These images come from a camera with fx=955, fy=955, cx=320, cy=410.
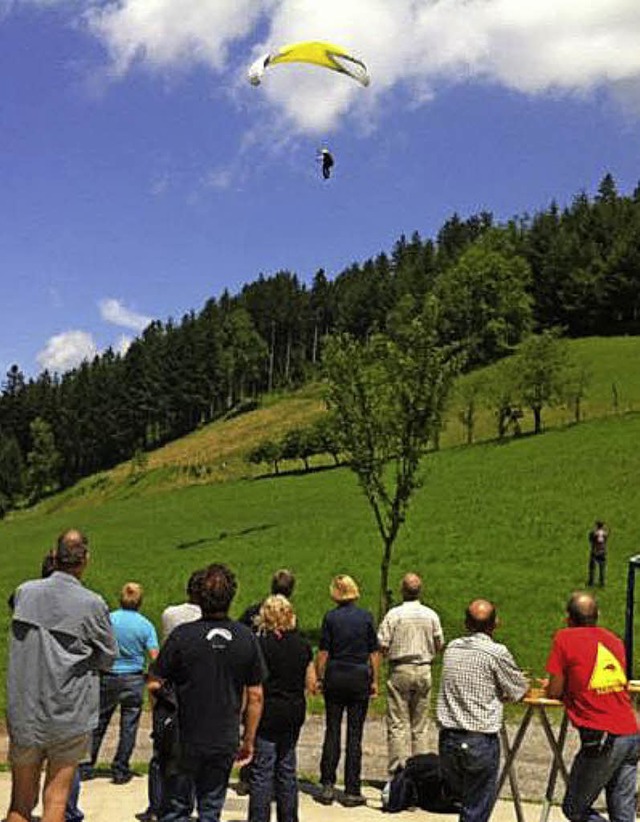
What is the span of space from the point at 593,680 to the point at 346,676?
3.07 metres

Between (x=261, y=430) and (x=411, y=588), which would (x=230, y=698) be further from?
(x=261, y=430)

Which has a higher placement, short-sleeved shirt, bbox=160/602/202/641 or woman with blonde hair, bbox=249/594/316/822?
short-sleeved shirt, bbox=160/602/202/641

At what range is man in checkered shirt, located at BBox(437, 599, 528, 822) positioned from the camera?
6965 millimetres

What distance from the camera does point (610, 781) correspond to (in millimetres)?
6969

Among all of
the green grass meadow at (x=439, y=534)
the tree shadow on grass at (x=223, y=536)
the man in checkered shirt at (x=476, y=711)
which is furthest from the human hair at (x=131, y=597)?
the tree shadow on grass at (x=223, y=536)

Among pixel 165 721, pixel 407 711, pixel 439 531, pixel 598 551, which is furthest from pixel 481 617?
pixel 439 531

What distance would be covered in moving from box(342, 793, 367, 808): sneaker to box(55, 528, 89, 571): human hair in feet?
13.8

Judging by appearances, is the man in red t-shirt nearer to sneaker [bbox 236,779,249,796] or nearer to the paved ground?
the paved ground

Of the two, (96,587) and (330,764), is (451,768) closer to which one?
(330,764)

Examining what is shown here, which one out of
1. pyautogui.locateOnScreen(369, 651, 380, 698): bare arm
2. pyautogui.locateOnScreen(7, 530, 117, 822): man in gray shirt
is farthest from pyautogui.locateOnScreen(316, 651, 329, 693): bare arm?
pyautogui.locateOnScreen(7, 530, 117, 822): man in gray shirt

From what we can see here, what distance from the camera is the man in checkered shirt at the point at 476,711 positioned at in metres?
6.96

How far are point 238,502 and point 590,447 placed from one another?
2036cm

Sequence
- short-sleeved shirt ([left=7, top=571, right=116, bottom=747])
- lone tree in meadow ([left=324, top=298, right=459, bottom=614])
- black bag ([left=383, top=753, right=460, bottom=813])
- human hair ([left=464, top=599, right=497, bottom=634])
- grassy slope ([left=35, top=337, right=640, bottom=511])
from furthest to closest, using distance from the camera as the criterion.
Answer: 1. grassy slope ([left=35, top=337, right=640, bottom=511])
2. lone tree in meadow ([left=324, top=298, right=459, bottom=614])
3. black bag ([left=383, top=753, right=460, bottom=813])
4. human hair ([left=464, top=599, right=497, bottom=634])
5. short-sleeved shirt ([left=7, top=571, right=116, bottom=747])

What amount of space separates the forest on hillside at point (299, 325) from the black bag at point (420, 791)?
85073mm
